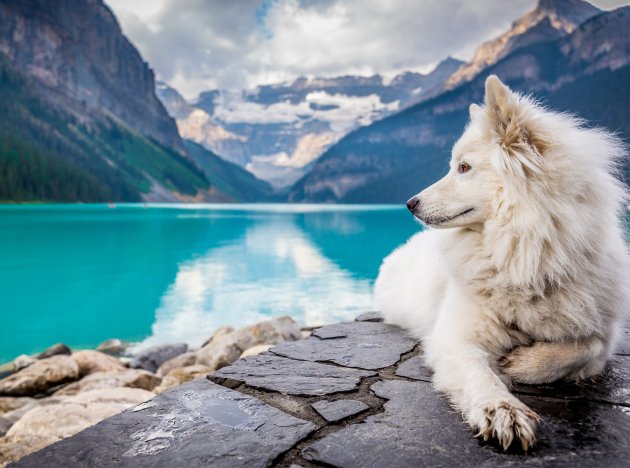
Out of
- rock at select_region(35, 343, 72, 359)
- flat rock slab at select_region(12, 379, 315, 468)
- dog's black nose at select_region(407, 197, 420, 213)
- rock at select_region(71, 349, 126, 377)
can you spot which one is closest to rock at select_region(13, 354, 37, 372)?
rock at select_region(35, 343, 72, 359)

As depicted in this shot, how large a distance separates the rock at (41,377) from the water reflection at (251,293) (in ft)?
11.9

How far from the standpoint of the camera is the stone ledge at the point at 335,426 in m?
1.70

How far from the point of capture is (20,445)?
3.44 metres

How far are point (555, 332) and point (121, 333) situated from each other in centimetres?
1218

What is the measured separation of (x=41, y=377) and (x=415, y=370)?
711cm

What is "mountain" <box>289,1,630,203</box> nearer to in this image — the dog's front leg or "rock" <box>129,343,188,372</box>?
"rock" <box>129,343,188,372</box>

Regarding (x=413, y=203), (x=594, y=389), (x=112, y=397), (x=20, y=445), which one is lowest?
(x=112, y=397)

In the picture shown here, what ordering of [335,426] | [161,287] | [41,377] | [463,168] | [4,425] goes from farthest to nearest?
1. [161,287]
2. [41,377]
3. [4,425]
4. [463,168]
5. [335,426]

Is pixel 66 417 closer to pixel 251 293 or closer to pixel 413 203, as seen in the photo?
pixel 413 203

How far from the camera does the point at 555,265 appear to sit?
231cm

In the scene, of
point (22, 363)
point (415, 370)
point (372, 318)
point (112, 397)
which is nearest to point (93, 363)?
point (22, 363)

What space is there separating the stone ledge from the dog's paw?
0.15 ft

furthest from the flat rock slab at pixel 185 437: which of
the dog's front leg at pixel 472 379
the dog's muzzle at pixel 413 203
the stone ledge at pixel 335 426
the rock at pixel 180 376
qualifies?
the rock at pixel 180 376

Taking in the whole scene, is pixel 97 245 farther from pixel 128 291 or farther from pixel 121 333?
pixel 121 333
